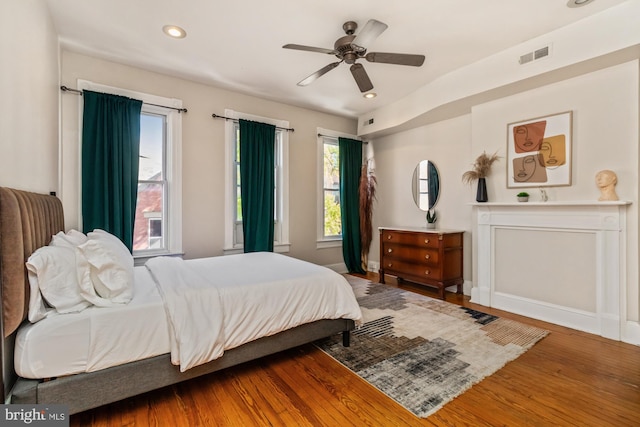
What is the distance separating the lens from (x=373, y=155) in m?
5.53

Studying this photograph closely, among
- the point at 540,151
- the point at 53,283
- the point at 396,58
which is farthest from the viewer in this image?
the point at 540,151

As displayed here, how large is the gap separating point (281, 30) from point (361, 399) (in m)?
3.15

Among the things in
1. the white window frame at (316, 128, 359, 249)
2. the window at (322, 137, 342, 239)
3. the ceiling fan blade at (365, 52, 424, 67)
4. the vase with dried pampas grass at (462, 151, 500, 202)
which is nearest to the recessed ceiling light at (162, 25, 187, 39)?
the ceiling fan blade at (365, 52, 424, 67)

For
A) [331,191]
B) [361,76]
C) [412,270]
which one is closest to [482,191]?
[412,270]

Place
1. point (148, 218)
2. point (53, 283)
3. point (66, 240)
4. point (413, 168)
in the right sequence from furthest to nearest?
1. point (413, 168)
2. point (148, 218)
3. point (66, 240)
4. point (53, 283)

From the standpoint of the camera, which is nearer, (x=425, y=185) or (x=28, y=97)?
(x=28, y=97)

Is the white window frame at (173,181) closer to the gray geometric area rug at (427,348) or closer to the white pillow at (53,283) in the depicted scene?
the white pillow at (53,283)

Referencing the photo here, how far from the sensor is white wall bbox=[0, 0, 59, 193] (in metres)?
1.58

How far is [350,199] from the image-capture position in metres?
5.24

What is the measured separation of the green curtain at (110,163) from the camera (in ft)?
10.1

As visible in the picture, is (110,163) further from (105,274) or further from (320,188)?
(320,188)

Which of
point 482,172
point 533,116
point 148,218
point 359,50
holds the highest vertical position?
point 359,50

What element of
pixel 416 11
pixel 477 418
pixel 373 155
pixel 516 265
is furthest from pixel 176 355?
pixel 373 155

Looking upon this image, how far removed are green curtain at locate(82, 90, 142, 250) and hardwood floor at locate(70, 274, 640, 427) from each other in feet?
6.57
